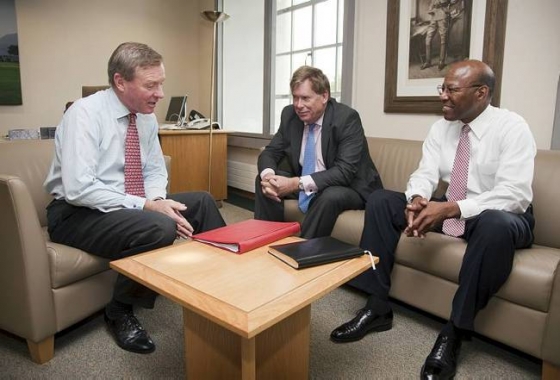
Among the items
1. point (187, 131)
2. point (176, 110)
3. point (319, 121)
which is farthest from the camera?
point (176, 110)

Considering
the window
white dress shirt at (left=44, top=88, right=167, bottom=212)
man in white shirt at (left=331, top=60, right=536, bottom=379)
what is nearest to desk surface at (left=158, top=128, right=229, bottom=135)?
the window

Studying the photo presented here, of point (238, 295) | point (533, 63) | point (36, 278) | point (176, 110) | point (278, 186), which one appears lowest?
point (36, 278)

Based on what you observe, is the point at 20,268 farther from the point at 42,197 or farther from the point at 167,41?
the point at 167,41

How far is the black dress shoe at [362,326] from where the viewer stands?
163cm

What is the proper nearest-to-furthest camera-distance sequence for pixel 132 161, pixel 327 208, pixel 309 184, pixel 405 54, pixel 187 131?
1. pixel 132 161
2. pixel 327 208
3. pixel 309 184
4. pixel 405 54
5. pixel 187 131

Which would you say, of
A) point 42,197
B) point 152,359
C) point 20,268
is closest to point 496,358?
point 152,359

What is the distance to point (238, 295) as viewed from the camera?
3.41 feet

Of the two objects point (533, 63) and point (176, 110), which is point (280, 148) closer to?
point (533, 63)

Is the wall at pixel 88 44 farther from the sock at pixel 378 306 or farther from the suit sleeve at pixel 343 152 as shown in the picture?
the sock at pixel 378 306

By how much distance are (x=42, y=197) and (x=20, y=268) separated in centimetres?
56

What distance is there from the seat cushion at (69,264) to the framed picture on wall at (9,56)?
267cm

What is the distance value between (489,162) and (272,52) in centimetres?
251

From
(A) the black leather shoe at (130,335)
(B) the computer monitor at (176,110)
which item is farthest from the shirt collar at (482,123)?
(B) the computer monitor at (176,110)

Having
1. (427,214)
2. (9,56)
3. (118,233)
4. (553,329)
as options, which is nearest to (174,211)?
(118,233)
